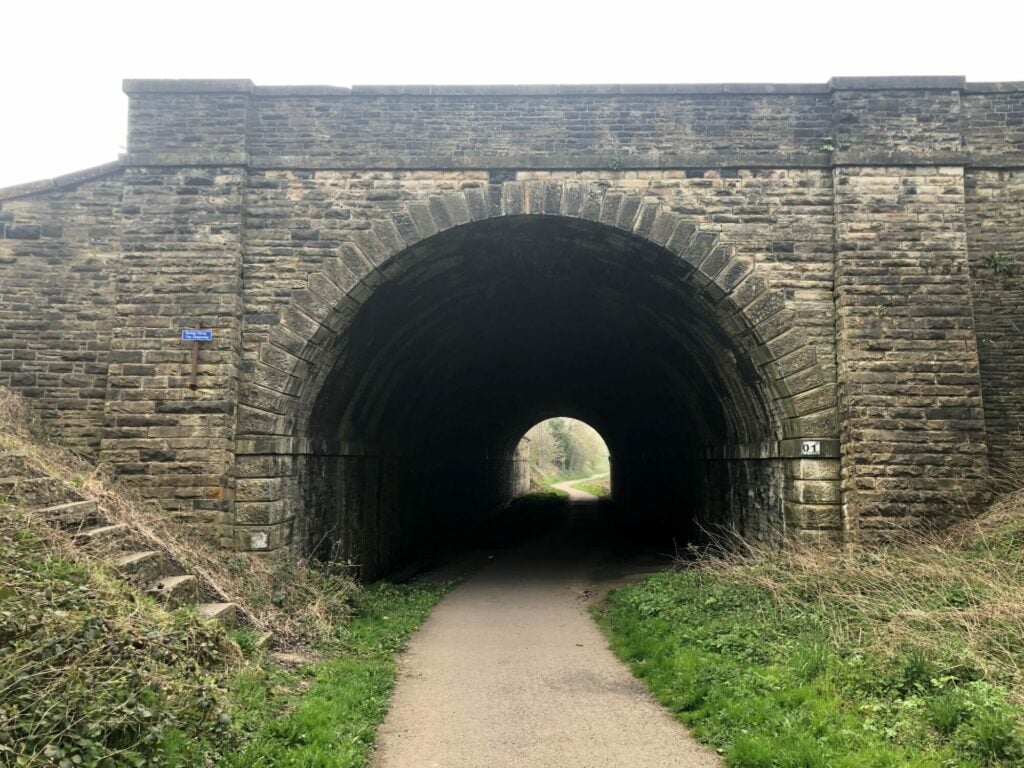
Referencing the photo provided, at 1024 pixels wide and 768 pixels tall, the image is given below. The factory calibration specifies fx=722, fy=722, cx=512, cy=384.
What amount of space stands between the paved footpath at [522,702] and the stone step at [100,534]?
3.00m

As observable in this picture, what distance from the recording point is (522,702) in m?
6.09

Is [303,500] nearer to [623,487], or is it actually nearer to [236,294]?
[236,294]

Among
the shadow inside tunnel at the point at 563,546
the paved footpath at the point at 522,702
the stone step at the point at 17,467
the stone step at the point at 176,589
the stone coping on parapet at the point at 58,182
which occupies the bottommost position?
the shadow inside tunnel at the point at 563,546

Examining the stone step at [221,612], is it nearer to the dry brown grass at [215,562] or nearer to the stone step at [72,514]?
the dry brown grass at [215,562]

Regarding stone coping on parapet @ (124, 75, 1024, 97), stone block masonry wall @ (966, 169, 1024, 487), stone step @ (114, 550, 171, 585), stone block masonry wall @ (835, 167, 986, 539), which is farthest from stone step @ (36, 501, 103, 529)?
stone block masonry wall @ (966, 169, 1024, 487)

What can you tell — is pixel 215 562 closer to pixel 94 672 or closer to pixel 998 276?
pixel 94 672

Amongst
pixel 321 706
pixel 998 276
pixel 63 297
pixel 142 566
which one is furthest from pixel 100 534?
pixel 998 276

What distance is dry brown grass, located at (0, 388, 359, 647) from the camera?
744 cm

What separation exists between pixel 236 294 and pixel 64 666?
6.13 meters

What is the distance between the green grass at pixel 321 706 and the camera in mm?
4543

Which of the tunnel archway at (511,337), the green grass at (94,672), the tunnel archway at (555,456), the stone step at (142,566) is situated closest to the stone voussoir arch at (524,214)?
the tunnel archway at (511,337)

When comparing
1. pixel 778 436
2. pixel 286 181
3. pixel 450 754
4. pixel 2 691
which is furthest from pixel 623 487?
pixel 2 691

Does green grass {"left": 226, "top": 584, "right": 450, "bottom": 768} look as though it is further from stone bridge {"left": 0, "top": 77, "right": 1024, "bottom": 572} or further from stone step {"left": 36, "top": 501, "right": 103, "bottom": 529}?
stone bridge {"left": 0, "top": 77, "right": 1024, "bottom": 572}

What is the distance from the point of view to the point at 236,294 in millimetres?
9414
